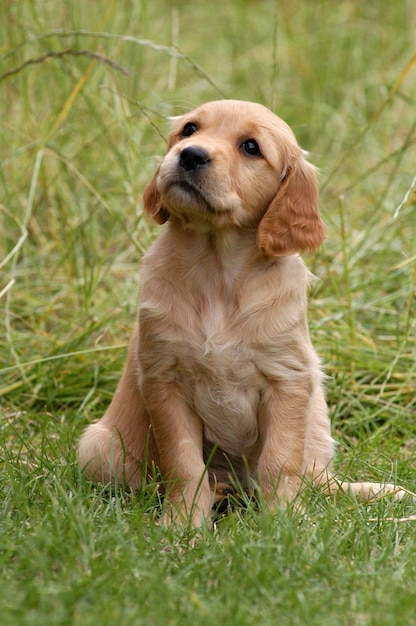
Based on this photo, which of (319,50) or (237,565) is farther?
(319,50)

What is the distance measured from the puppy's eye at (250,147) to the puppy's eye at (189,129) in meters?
0.23

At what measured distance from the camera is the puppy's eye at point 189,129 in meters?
4.08

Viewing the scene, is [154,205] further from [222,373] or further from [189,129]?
[222,373]

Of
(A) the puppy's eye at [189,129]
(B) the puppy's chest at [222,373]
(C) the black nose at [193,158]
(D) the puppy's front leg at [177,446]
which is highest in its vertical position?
(A) the puppy's eye at [189,129]

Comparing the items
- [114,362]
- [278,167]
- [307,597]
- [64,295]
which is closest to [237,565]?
[307,597]

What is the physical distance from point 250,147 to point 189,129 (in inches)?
11.5

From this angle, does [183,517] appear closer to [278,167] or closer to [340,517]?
[340,517]

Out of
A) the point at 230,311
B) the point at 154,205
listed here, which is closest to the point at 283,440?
the point at 230,311

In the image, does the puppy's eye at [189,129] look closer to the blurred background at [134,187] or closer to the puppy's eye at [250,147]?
the puppy's eye at [250,147]

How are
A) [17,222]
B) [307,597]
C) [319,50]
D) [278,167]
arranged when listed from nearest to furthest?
[307,597]
[278,167]
[17,222]
[319,50]

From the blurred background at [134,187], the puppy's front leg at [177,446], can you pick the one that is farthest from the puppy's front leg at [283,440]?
the blurred background at [134,187]

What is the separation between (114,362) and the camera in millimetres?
5562

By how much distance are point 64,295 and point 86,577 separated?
3.48m

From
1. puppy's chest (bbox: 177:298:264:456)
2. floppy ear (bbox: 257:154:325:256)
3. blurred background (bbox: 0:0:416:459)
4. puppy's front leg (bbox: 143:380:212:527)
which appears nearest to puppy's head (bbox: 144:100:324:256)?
floppy ear (bbox: 257:154:325:256)
